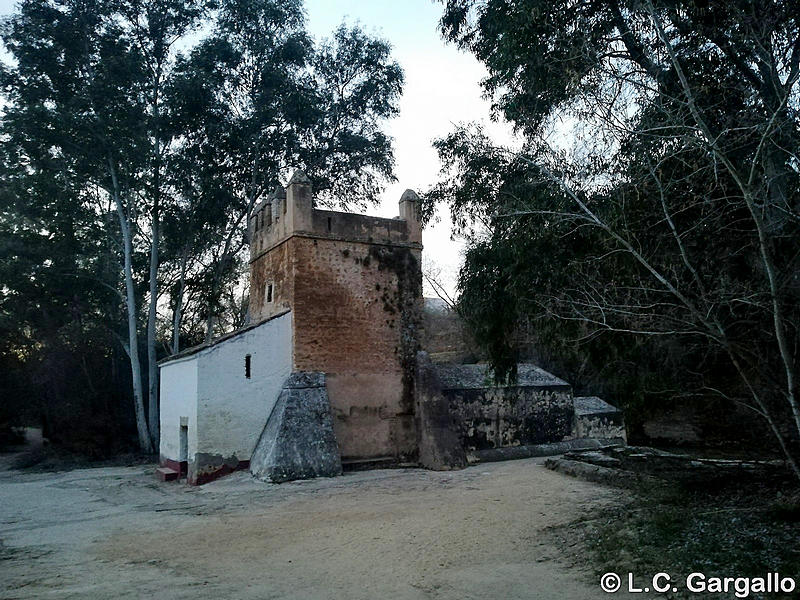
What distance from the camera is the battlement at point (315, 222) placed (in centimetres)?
1475

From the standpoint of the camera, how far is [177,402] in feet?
49.2

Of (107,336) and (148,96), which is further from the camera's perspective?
(107,336)

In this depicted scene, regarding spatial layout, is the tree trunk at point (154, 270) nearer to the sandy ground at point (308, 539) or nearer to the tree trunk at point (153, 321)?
the tree trunk at point (153, 321)

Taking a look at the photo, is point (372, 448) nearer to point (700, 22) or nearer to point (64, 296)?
point (700, 22)

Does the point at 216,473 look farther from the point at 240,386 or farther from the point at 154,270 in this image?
the point at 154,270

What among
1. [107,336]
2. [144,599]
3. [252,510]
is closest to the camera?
[144,599]

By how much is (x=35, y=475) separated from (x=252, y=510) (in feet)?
41.1

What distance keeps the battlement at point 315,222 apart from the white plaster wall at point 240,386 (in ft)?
7.90

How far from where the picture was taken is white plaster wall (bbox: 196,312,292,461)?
13.4 m

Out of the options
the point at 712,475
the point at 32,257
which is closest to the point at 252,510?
the point at 712,475

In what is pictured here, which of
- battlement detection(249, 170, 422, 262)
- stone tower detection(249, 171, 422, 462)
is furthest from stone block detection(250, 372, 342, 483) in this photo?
battlement detection(249, 170, 422, 262)

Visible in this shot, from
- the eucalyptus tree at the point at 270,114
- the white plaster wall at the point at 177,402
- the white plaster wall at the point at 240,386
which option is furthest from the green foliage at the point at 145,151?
the white plaster wall at the point at 240,386

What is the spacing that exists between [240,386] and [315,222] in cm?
454

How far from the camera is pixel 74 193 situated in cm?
2108
